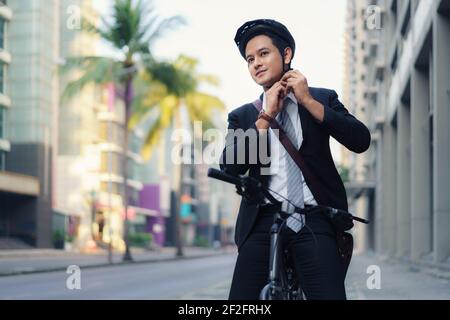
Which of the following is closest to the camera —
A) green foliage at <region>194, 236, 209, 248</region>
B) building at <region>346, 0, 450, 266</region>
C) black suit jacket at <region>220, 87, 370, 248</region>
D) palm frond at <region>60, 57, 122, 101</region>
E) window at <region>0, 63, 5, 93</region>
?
black suit jacket at <region>220, 87, 370, 248</region>

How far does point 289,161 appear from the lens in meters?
2.94

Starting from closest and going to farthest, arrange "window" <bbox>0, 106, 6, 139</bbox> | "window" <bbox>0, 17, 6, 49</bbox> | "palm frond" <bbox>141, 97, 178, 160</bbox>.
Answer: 1. "palm frond" <bbox>141, 97, 178, 160</bbox>
2. "window" <bbox>0, 17, 6, 49</bbox>
3. "window" <bbox>0, 106, 6, 139</bbox>

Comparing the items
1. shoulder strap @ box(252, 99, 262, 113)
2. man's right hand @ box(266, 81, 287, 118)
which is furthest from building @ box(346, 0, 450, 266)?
man's right hand @ box(266, 81, 287, 118)

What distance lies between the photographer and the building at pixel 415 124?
1922 cm

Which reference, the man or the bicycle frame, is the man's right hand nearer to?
the man

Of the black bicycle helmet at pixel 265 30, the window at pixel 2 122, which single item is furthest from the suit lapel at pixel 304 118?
the window at pixel 2 122

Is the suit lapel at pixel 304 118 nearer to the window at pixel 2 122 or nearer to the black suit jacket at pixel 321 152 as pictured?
the black suit jacket at pixel 321 152

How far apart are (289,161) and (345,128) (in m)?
0.23

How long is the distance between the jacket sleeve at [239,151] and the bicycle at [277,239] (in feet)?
0.32

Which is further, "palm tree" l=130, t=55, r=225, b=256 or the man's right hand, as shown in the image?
"palm tree" l=130, t=55, r=225, b=256

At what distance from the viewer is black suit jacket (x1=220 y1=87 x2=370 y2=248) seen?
2896 mm

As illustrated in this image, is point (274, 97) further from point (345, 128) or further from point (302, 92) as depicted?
point (345, 128)
